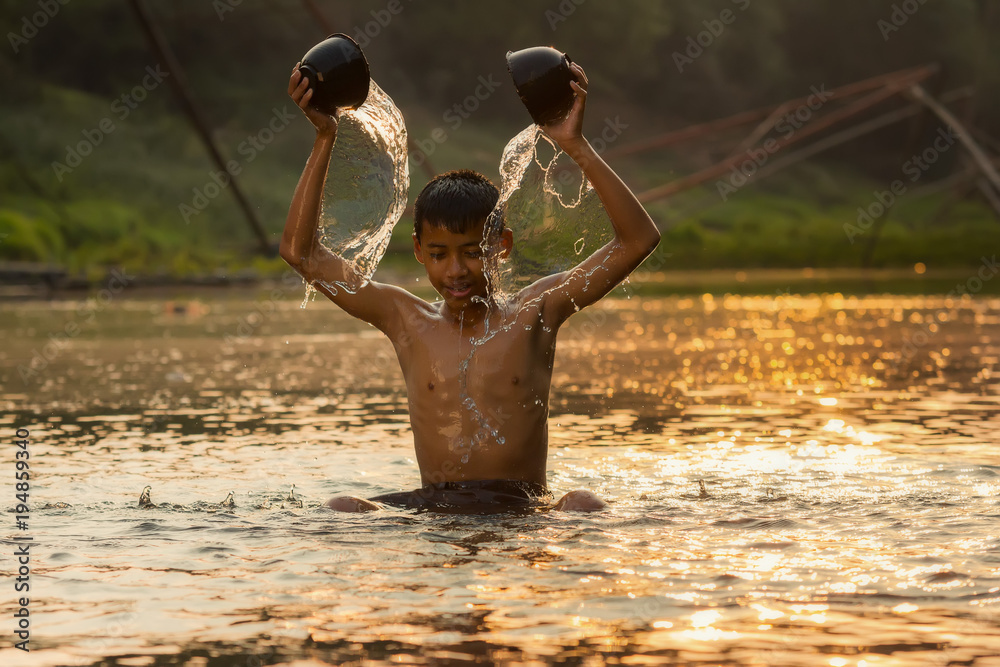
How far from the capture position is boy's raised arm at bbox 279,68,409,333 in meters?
4.90

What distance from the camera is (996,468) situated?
5.75m

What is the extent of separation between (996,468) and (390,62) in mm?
46715

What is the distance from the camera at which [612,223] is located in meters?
4.86

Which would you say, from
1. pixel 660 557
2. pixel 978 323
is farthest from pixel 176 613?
pixel 978 323

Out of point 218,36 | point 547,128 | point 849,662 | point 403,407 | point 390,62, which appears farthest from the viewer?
point 390,62

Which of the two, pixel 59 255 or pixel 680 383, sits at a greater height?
pixel 59 255

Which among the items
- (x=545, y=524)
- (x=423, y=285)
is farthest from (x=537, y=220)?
(x=423, y=285)

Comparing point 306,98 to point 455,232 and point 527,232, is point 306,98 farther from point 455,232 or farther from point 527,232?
point 527,232

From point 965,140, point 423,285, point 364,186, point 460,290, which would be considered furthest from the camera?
point 423,285

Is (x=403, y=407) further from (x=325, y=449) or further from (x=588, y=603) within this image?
(x=588, y=603)

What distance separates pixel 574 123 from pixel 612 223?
379mm

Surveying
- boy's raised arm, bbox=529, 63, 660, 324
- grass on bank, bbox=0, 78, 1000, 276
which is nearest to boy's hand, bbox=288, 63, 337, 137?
boy's raised arm, bbox=529, 63, 660, 324

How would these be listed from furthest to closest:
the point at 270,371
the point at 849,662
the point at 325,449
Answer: the point at 270,371
the point at 325,449
the point at 849,662

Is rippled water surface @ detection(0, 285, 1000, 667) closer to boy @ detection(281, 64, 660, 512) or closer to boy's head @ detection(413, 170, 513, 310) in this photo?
boy @ detection(281, 64, 660, 512)
